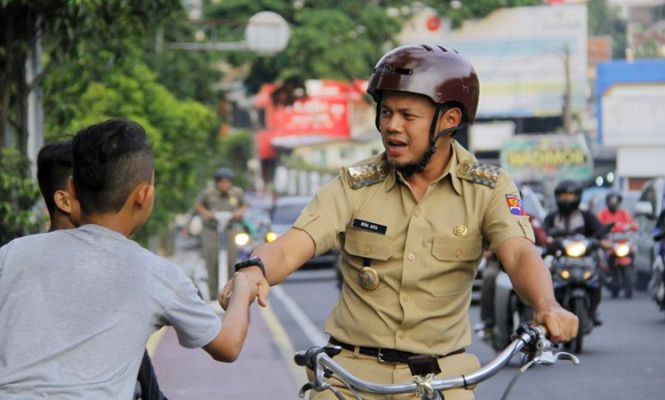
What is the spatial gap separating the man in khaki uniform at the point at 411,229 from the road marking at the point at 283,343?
17.3ft

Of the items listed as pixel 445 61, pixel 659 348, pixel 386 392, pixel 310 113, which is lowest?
pixel 310 113

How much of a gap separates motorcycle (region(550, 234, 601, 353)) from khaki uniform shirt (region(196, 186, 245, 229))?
6036 mm

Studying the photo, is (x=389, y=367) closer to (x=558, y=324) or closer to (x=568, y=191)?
(x=558, y=324)

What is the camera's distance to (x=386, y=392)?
4547 millimetres

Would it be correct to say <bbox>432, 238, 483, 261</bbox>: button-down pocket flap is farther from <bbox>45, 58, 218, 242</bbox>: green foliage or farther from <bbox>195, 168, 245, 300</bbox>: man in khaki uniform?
<bbox>195, 168, 245, 300</bbox>: man in khaki uniform

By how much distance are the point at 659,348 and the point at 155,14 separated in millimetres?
5445

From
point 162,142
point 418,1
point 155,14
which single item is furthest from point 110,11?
point 418,1

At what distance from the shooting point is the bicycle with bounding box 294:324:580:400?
456 cm

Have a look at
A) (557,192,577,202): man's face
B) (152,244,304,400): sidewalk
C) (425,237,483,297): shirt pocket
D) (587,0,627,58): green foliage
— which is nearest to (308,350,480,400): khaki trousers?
Answer: (425,237,483,297): shirt pocket

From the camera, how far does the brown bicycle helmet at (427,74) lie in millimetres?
5215

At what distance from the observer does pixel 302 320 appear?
61.1ft

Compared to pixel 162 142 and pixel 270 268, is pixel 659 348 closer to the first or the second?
pixel 270 268

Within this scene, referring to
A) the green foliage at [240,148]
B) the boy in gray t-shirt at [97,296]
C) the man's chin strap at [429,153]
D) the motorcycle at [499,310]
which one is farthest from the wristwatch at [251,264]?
the green foliage at [240,148]

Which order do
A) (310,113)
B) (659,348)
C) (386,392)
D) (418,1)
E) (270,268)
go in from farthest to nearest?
(310,113) → (418,1) → (659,348) → (270,268) → (386,392)
